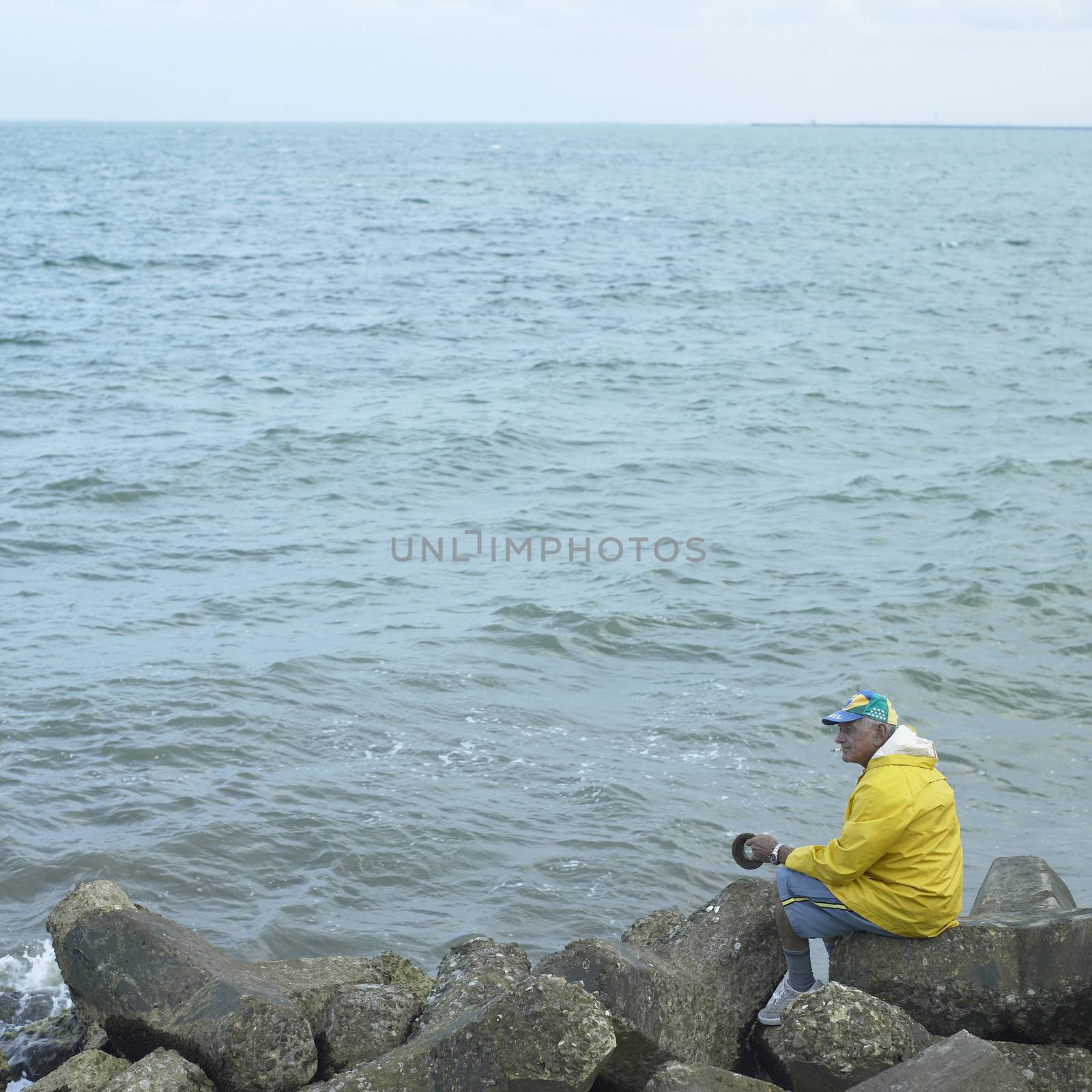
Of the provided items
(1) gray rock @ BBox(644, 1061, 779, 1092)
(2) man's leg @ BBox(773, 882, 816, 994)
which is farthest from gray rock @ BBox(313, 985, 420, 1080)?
(2) man's leg @ BBox(773, 882, 816, 994)

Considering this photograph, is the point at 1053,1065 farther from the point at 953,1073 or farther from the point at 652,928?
the point at 652,928

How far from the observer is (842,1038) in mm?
4652

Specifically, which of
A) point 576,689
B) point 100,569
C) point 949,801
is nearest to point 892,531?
point 576,689

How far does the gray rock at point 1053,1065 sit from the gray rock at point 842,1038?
379mm

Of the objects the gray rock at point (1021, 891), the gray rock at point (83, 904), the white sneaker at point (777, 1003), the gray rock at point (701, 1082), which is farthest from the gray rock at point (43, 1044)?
the gray rock at point (1021, 891)

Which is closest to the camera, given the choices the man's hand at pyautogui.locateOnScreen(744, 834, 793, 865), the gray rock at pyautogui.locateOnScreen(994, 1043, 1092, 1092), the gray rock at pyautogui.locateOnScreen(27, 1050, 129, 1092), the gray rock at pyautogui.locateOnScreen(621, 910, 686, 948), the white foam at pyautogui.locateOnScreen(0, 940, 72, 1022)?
the gray rock at pyautogui.locateOnScreen(994, 1043, 1092, 1092)

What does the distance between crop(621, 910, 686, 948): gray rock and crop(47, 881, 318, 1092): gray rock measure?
1.74 metres

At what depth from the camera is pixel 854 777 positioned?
9562 millimetres

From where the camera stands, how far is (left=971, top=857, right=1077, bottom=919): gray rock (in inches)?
230

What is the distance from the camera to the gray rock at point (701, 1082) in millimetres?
4523

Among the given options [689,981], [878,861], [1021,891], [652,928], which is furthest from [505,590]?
[878,861]

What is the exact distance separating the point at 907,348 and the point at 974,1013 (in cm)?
2476

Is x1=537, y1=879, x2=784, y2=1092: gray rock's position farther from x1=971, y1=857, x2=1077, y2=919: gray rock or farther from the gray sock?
x1=971, y1=857, x2=1077, y2=919: gray rock

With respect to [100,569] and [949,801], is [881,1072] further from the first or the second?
[100,569]
